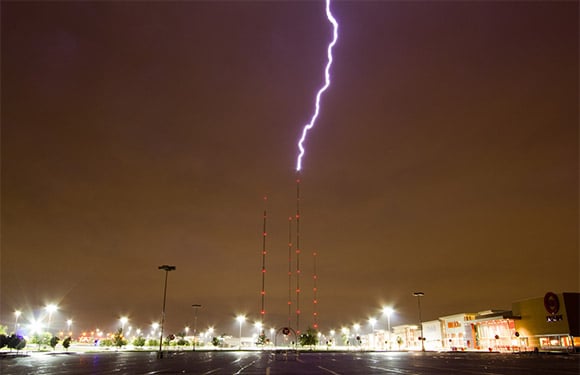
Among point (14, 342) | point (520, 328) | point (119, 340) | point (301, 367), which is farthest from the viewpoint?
point (119, 340)

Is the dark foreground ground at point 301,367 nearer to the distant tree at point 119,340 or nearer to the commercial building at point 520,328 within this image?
the commercial building at point 520,328

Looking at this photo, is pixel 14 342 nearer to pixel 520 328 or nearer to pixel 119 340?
pixel 119 340

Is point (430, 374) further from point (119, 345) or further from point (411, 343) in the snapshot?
point (411, 343)

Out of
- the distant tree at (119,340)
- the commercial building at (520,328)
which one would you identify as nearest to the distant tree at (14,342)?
the distant tree at (119,340)

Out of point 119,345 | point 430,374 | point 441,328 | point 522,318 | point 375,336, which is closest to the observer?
point 430,374

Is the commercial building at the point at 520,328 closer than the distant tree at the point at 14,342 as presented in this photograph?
No

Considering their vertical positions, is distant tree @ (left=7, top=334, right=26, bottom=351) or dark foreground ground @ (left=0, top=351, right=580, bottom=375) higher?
distant tree @ (left=7, top=334, right=26, bottom=351)

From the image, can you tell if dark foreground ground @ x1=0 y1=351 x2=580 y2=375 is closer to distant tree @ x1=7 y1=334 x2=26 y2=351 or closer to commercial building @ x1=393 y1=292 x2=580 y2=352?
distant tree @ x1=7 y1=334 x2=26 y2=351

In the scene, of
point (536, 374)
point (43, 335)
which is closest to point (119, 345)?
point (43, 335)

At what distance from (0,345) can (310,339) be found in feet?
326

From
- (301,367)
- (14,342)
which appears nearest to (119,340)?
(14,342)

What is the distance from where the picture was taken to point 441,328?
5089 inches

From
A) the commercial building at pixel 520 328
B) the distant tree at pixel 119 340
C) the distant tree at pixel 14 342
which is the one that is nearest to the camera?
the distant tree at pixel 14 342

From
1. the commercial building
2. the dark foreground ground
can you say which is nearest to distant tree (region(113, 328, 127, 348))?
the dark foreground ground
